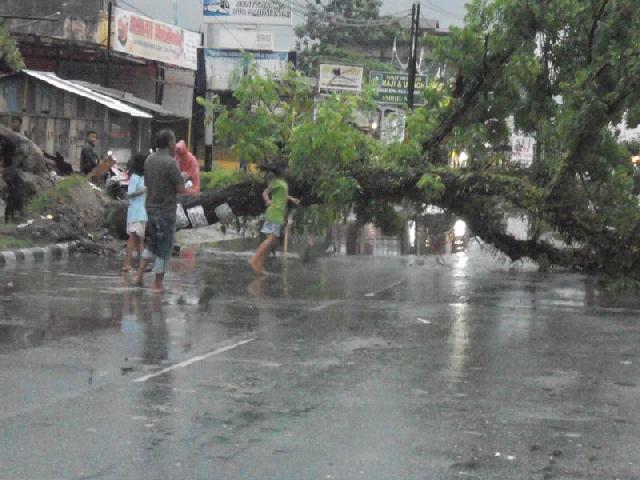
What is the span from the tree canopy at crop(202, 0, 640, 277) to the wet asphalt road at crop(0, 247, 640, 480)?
7.19 ft

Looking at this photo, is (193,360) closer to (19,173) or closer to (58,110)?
(19,173)

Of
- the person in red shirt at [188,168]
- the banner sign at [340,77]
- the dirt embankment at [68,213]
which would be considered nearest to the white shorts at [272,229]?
the person in red shirt at [188,168]

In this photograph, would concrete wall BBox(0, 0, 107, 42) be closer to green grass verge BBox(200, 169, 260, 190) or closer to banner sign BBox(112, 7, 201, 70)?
banner sign BBox(112, 7, 201, 70)

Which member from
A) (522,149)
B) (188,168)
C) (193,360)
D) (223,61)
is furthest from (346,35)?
(193,360)

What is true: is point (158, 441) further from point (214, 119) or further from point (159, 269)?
point (214, 119)

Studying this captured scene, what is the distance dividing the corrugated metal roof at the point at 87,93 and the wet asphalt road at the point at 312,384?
20456 mm

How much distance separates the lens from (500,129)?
66.4ft

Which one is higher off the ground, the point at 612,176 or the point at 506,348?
the point at 612,176

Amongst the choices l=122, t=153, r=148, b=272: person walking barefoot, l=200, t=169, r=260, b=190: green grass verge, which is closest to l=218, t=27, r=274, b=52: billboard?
l=200, t=169, r=260, b=190: green grass verge

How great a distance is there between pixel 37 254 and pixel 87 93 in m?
17.7

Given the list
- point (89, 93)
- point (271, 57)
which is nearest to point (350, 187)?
point (89, 93)

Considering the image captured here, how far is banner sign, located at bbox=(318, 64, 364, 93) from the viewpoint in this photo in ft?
172

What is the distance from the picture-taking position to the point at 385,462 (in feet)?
20.6

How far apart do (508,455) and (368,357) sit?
327 centimetres
